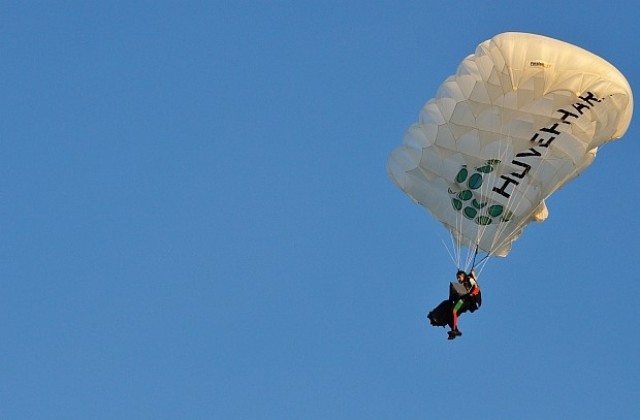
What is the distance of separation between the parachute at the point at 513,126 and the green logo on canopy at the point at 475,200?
17 millimetres

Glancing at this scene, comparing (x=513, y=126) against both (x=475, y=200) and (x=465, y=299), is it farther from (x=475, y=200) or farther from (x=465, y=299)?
(x=465, y=299)

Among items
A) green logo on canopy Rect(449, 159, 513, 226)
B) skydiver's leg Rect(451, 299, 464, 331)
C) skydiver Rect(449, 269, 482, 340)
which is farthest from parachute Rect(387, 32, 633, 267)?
skydiver's leg Rect(451, 299, 464, 331)

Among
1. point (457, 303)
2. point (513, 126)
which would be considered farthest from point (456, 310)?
point (513, 126)

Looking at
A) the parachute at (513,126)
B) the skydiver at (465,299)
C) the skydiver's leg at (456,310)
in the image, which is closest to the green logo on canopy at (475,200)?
the parachute at (513,126)

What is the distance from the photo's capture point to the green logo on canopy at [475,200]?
31.0 m

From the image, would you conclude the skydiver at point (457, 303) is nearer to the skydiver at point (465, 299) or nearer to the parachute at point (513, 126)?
the skydiver at point (465, 299)

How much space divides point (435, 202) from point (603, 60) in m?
3.70

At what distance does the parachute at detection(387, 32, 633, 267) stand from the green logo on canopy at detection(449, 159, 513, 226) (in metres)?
0.02

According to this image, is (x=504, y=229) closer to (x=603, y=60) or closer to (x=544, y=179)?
(x=544, y=179)

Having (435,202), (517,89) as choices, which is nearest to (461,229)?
(435,202)

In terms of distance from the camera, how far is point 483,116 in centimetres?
3055

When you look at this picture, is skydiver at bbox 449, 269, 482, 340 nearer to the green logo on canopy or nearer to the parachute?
the parachute

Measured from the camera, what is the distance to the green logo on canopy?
30969 millimetres

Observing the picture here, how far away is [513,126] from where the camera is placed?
3072 centimetres
